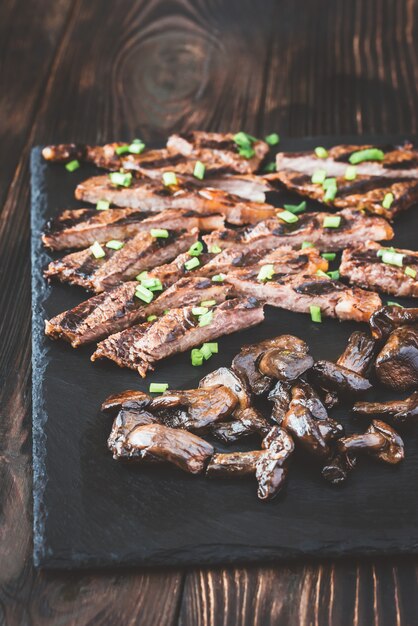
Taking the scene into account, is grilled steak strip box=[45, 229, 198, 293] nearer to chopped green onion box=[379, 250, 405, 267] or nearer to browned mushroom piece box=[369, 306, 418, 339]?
chopped green onion box=[379, 250, 405, 267]

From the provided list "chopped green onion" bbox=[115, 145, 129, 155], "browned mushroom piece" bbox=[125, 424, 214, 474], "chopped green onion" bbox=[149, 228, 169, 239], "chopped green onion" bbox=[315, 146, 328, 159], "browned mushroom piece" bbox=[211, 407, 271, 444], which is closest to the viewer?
"browned mushroom piece" bbox=[125, 424, 214, 474]

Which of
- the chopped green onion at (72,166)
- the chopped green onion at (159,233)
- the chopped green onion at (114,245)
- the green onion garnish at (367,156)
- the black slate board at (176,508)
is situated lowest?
the black slate board at (176,508)

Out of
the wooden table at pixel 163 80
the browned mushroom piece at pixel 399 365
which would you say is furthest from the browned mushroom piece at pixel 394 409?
the wooden table at pixel 163 80

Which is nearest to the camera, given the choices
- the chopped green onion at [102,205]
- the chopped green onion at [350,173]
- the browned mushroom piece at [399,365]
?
the browned mushroom piece at [399,365]

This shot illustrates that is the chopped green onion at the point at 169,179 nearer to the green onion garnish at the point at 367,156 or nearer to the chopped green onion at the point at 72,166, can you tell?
the chopped green onion at the point at 72,166

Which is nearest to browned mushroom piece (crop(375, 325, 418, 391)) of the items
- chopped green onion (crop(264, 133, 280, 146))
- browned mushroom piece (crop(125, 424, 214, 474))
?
browned mushroom piece (crop(125, 424, 214, 474))
